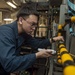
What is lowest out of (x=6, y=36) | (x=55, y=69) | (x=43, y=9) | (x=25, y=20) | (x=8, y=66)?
(x=55, y=69)

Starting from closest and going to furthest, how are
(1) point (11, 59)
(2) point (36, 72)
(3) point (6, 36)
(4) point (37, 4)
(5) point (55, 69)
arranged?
(1) point (11, 59) → (3) point (6, 36) → (5) point (55, 69) → (4) point (37, 4) → (2) point (36, 72)

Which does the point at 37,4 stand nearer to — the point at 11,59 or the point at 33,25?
the point at 33,25

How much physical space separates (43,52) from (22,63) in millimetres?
188

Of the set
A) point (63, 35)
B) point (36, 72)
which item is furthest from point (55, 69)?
point (36, 72)

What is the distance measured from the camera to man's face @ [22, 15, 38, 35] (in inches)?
69.0

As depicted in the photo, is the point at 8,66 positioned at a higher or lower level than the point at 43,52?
lower

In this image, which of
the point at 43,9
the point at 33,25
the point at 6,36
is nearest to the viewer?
the point at 6,36

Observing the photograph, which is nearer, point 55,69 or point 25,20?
point 25,20

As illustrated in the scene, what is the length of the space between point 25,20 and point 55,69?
723mm

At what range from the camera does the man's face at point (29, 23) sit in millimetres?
1751

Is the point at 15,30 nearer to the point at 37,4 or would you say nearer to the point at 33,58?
the point at 33,58

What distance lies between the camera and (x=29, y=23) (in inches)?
69.0

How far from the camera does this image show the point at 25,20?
1.78 m

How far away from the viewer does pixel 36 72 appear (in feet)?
14.9
